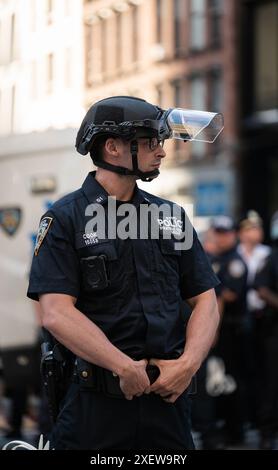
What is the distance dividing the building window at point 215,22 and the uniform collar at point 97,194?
47.2ft

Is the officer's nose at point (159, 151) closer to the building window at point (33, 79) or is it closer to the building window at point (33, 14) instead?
the building window at point (33, 14)

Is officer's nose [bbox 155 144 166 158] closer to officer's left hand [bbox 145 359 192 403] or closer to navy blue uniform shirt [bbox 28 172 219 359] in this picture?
navy blue uniform shirt [bbox 28 172 219 359]

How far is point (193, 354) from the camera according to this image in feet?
11.7

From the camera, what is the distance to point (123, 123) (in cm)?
360

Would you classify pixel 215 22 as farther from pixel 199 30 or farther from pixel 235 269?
pixel 235 269

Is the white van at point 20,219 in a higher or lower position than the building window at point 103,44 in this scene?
lower

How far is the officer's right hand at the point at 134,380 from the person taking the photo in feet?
11.3

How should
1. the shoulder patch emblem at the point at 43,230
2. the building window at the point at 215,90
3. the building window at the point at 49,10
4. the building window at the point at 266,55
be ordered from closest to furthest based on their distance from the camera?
1. the shoulder patch emblem at the point at 43,230
2. the building window at the point at 49,10
3. the building window at the point at 266,55
4. the building window at the point at 215,90

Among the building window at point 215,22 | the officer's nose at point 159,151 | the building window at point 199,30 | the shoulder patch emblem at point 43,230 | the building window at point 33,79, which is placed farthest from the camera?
the building window at point 215,22

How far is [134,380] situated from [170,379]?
13cm

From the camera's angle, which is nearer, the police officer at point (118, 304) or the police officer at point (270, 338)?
the police officer at point (118, 304)

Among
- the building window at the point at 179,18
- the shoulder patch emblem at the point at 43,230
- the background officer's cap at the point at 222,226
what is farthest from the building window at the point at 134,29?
the shoulder patch emblem at the point at 43,230

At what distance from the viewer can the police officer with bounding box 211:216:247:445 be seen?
8.40m
